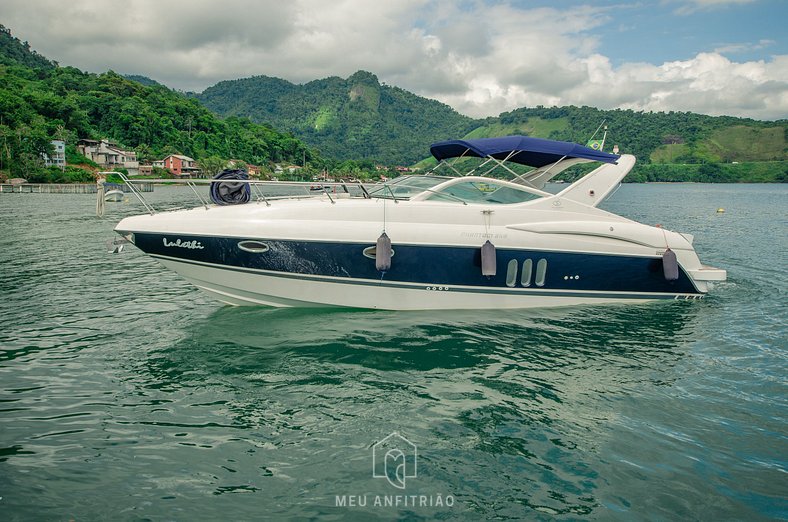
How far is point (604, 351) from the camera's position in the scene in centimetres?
749

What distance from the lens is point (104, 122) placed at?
10662 cm

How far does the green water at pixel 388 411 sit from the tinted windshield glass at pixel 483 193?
2.07 metres

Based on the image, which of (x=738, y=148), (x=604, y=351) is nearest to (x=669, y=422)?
(x=604, y=351)

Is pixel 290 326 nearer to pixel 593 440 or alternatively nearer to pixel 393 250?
pixel 393 250

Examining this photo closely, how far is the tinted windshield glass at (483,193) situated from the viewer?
→ 8.87 metres

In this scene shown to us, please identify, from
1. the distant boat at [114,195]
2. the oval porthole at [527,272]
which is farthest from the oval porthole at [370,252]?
the distant boat at [114,195]

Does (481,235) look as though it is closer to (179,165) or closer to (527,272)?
(527,272)

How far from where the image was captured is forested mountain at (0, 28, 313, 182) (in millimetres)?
68938

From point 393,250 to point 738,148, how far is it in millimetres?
215602

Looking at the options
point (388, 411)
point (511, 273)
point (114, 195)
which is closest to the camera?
point (388, 411)

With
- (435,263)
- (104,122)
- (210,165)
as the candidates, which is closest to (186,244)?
(435,263)

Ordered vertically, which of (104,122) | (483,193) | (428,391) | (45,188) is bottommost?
(428,391)

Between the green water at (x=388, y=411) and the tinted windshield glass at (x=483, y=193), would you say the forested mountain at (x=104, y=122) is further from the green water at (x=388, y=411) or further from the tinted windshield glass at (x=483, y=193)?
the tinted windshield glass at (x=483, y=193)
